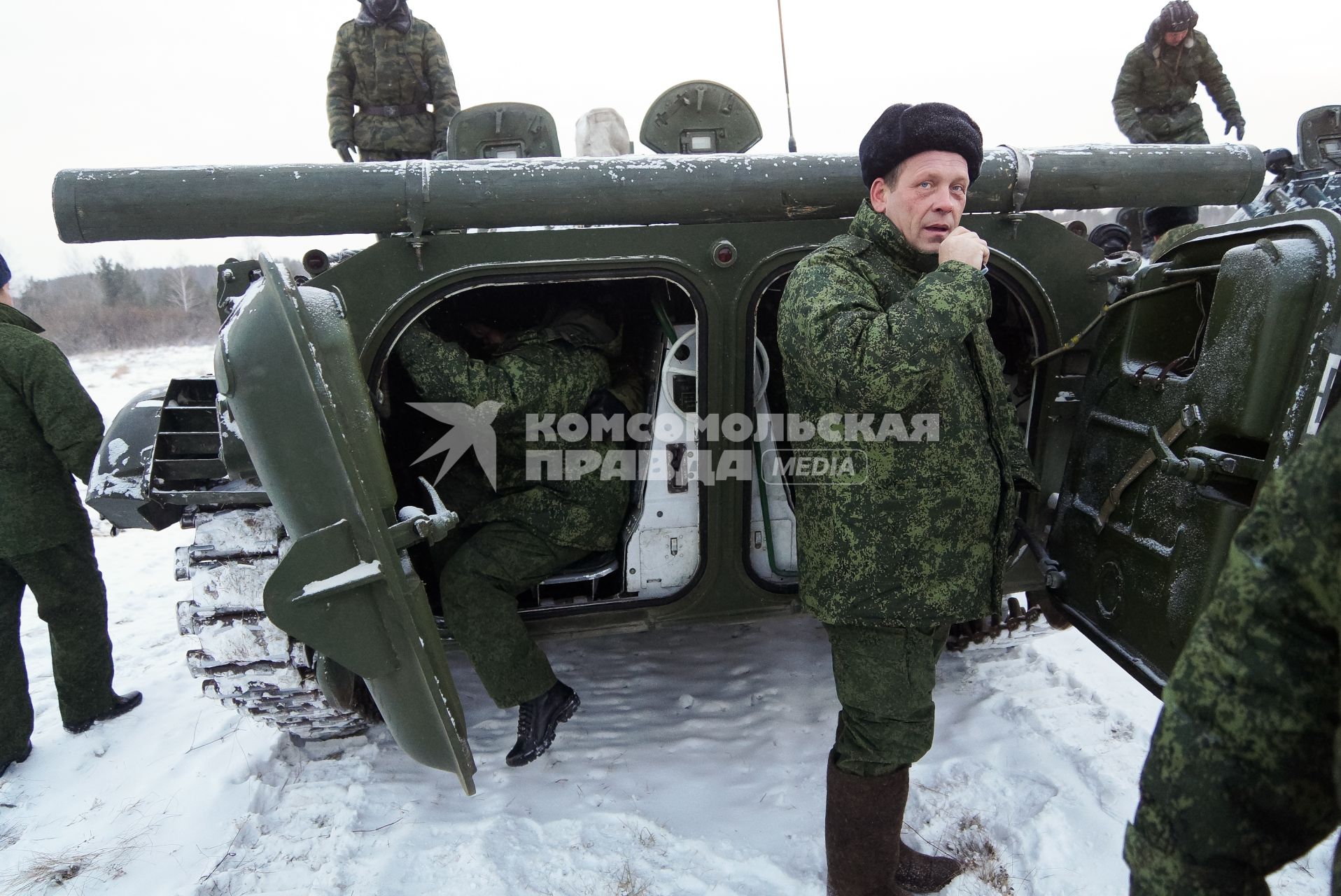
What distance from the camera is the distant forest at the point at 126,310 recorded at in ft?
82.5

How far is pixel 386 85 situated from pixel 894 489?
488cm

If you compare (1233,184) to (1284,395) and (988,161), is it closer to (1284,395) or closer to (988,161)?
(988,161)

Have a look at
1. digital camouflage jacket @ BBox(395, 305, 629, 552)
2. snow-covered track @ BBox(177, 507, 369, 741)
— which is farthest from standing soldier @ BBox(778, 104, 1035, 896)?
snow-covered track @ BBox(177, 507, 369, 741)

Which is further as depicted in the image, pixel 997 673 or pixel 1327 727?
pixel 997 673

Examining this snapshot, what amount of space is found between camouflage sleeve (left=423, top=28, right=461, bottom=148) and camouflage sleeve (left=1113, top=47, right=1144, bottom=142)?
527 cm

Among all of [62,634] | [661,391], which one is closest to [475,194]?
[661,391]

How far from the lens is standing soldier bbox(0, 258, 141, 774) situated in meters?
3.34

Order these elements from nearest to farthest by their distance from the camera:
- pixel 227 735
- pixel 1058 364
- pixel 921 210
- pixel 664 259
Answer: pixel 921 210
pixel 664 259
pixel 1058 364
pixel 227 735

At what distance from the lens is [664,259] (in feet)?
9.53

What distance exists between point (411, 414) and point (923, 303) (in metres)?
2.44

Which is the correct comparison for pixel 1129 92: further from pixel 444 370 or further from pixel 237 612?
pixel 237 612

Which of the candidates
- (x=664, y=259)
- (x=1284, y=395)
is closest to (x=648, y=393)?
(x=664, y=259)

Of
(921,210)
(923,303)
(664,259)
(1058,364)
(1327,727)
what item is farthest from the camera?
(1058,364)

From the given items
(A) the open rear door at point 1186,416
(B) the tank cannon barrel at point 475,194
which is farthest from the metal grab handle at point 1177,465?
(B) the tank cannon barrel at point 475,194
